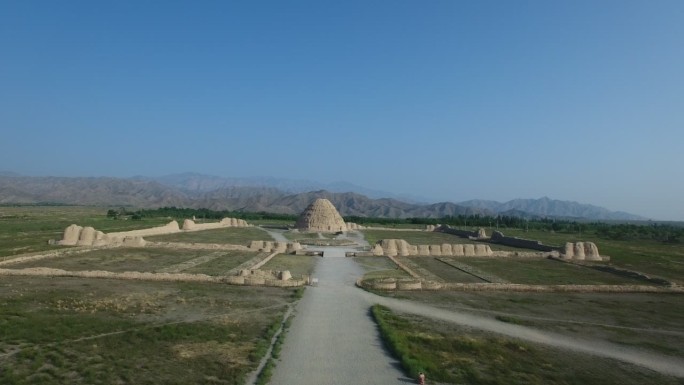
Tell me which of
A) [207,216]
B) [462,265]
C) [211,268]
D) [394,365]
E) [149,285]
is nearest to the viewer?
[394,365]

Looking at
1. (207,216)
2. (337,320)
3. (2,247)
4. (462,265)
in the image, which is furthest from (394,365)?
(207,216)

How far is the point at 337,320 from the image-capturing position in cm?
1856

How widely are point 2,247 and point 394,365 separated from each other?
134ft

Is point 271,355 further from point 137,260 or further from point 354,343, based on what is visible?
point 137,260

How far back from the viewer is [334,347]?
14914 millimetres

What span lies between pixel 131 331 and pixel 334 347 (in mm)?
7021

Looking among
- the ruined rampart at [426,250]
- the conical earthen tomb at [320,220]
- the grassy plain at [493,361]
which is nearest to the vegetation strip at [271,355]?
the grassy plain at [493,361]

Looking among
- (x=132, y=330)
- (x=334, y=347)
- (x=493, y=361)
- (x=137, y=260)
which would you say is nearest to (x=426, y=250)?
(x=137, y=260)

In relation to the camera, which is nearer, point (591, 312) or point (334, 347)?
point (334, 347)

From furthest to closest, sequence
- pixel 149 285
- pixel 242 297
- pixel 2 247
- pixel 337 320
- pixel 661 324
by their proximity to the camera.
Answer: pixel 2 247
pixel 149 285
pixel 242 297
pixel 661 324
pixel 337 320

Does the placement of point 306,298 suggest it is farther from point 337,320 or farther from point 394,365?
point 394,365

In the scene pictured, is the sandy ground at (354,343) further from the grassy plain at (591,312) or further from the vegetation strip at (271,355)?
the grassy plain at (591,312)

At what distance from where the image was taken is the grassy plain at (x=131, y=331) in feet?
40.2

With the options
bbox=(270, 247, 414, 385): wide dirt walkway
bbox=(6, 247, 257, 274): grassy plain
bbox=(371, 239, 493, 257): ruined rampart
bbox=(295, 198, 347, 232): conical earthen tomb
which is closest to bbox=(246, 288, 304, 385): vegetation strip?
bbox=(270, 247, 414, 385): wide dirt walkway
